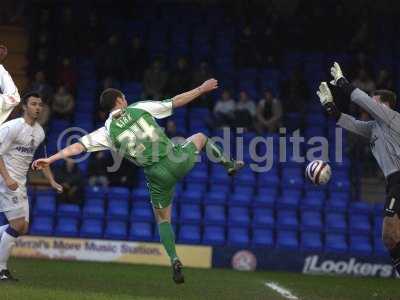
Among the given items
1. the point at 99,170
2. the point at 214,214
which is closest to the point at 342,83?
the point at 214,214

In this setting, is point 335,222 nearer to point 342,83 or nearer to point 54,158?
point 342,83

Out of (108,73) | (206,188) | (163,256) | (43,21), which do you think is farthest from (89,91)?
(163,256)

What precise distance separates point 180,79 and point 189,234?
3.98 metres

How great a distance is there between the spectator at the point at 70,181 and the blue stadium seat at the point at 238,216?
10.2ft

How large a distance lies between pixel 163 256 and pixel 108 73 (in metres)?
5.25

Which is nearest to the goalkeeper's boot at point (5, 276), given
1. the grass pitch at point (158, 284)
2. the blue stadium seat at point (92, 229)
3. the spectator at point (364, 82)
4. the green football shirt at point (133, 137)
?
the grass pitch at point (158, 284)

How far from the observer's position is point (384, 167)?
9.58 meters

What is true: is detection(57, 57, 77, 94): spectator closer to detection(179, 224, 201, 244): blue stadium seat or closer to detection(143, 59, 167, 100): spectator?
detection(143, 59, 167, 100): spectator

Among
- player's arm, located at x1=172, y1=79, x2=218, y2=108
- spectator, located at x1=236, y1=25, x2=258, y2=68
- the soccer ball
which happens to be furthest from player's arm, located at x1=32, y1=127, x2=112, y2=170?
spectator, located at x1=236, y1=25, x2=258, y2=68

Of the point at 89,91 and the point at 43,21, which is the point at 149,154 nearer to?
the point at 89,91

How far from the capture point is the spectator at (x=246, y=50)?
1978 centimetres

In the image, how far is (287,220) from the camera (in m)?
17.0

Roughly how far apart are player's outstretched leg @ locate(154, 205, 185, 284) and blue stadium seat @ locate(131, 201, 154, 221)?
708 centimetres

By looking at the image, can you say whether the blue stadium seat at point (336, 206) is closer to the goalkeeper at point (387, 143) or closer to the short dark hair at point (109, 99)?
the goalkeeper at point (387, 143)
